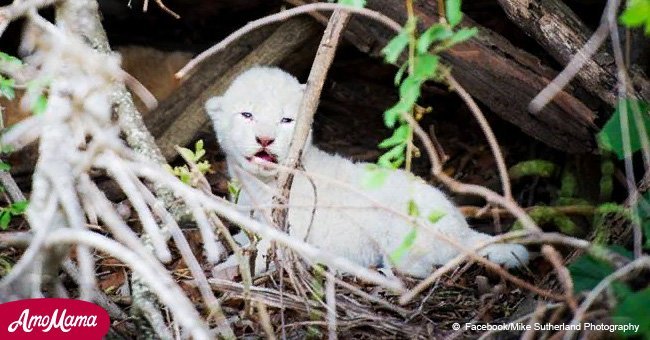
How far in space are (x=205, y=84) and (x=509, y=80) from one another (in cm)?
206

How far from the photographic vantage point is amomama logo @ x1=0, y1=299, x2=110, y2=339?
9.65ft

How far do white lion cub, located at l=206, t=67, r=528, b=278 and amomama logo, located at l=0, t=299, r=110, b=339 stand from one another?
54.3 inches

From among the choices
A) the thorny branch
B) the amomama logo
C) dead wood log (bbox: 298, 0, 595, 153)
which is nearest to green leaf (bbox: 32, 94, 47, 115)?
the thorny branch

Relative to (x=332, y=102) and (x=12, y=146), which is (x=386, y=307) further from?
(x=332, y=102)

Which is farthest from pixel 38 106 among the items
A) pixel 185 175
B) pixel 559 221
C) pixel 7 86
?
pixel 559 221

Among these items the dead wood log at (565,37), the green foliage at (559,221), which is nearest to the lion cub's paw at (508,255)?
the green foliage at (559,221)

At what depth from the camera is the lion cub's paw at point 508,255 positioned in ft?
14.5

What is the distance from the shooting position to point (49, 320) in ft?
9.89

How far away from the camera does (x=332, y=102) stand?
23.5ft

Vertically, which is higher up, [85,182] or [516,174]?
[85,182]

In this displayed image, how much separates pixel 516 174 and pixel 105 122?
371cm

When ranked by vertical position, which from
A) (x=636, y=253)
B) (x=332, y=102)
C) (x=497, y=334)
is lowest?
(x=332, y=102)

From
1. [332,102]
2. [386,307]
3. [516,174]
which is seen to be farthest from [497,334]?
[332,102]

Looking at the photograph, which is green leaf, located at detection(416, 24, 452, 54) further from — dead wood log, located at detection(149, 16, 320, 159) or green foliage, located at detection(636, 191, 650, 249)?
dead wood log, located at detection(149, 16, 320, 159)
